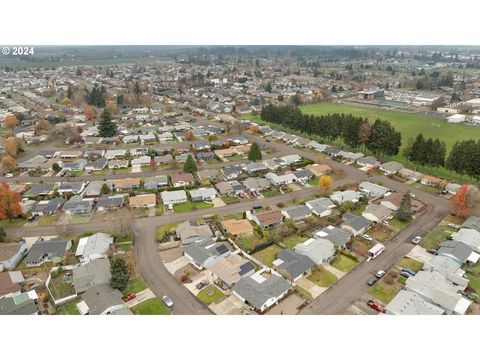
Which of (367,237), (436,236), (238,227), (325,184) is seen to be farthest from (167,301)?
(436,236)

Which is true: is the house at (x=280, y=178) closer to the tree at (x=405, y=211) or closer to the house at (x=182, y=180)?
the house at (x=182, y=180)

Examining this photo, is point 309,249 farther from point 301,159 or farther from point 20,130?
point 20,130

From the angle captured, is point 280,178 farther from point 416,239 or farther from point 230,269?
point 230,269

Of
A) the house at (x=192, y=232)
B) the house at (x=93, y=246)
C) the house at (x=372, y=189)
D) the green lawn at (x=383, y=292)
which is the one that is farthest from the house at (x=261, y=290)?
the house at (x=372, y=189)

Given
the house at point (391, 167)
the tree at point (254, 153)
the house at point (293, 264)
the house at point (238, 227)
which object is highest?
the tree at point (254, 153)

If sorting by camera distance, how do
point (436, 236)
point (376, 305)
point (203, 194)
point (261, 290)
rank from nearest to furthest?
point (376, 305) → point (261, 290) → point (436, 236) → point (203, 194)

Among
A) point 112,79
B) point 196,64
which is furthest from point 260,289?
point 196,64

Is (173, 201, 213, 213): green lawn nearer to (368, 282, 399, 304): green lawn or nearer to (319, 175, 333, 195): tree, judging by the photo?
(319, 175, 333, 195): tree
